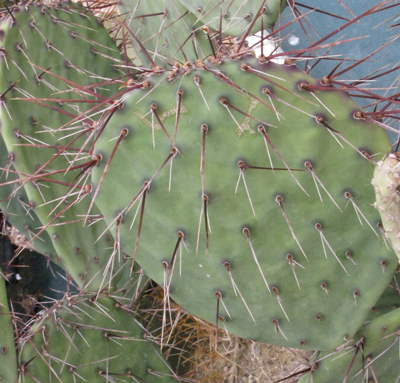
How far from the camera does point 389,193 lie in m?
0.54

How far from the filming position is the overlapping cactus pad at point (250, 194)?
2.60 feet

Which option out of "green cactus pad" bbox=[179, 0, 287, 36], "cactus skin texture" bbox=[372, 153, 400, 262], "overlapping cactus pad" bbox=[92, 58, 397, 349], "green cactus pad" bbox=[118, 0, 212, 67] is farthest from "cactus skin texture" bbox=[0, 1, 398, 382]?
"green cactus pad" bbox=[118, 0, 212, 67]

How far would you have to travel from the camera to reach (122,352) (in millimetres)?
1239

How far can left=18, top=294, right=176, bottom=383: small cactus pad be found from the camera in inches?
45.2

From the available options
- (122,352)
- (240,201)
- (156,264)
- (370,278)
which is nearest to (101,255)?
(122,352)

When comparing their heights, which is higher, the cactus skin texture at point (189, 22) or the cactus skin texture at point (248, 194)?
the cactus skin texture at point (189, 22)

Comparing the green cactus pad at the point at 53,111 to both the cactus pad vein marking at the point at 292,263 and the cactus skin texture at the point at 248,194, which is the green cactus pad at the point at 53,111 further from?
the cactus pad vein marking at the point at 292,263

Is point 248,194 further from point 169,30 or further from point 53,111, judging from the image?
point 169,30

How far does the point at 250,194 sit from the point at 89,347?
0.66 metres

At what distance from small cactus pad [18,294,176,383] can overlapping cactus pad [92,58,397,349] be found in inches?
15.0

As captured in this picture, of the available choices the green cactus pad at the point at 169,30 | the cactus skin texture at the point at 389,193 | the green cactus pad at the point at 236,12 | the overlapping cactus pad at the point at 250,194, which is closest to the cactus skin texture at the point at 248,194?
the overlapping cactus pad at the point at 250,194

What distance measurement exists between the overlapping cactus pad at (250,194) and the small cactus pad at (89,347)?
1.25 ft

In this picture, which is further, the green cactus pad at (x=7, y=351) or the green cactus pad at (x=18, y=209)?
the green cactus pad at (x=18, y=209)

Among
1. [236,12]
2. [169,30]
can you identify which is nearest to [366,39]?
[236,12]
